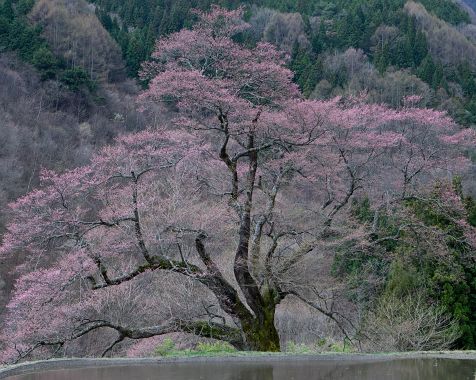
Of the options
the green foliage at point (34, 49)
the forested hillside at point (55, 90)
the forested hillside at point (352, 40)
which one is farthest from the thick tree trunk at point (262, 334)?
the green foliage at point (34, 49)

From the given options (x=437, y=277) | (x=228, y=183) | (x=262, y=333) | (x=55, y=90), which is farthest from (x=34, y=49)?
(x=262, y=333)

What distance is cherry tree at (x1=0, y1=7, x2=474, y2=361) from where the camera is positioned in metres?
9.07

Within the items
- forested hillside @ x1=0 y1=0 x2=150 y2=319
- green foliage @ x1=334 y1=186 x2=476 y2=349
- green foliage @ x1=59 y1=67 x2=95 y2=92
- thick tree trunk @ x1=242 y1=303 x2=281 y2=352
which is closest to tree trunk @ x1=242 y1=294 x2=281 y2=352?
thick tree trunk @ x1=242 y1=303 x2=281 y2=352

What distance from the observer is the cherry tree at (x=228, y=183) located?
9070 millimetres

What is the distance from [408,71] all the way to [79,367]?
1383 inches

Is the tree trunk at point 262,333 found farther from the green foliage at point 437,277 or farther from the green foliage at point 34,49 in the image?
the green foliage at point 34,49

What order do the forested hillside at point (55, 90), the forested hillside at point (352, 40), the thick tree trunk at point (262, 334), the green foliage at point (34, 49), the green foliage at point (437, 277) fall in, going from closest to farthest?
the thick tree trunk at point (262, 334) < the green foliage at point (437, 277) < the forested hillside at point (55, 90) < the green foliage at point (34, 49) < the forested hillside at point (352, 40)

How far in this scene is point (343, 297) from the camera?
57.7ft

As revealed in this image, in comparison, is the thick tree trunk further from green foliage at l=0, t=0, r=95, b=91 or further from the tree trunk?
green foliage at l=0, t=0, r=95, b=91

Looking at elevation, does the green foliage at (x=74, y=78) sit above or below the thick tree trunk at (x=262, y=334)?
below

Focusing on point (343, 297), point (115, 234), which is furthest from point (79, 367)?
point (343, 297)

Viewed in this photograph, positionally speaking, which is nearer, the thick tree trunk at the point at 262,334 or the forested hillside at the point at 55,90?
the thick tree trunk at the point at 262,334

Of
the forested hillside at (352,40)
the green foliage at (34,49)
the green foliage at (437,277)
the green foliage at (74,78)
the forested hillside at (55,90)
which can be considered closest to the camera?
the green foliage at (437,277)

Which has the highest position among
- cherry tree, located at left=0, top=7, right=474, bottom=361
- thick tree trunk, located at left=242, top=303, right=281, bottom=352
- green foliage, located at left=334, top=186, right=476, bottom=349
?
cherry tree, located at left=0, top=7, right=474, bottom=361
